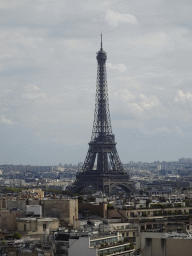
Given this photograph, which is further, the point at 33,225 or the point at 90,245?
the point at 33,225

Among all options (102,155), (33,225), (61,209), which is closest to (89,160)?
(102,155)

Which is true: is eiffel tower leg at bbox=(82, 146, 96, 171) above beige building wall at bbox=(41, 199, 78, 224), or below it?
above

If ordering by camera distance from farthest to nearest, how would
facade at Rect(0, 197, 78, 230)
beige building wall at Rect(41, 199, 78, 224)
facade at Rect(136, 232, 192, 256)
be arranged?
1. beige building wall at Rect(41, 199, 78, 224)
2. facade at Rect(0, 197, 78, 230)
3. facade at Rect(136, 232, 192, 256)

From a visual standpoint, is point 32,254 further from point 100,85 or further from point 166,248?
point 100,85

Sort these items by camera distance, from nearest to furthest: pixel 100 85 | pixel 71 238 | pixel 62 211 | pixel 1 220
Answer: pixel 71 238 → pixel 1 220 → pixel 62 211 → pixel 100 85

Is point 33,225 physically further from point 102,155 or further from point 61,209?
point 102,155

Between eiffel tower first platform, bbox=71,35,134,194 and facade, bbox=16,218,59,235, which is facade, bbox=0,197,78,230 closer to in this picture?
facade, bbox=16,218,59,235

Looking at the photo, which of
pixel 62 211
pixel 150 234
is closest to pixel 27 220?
pixel 62 211

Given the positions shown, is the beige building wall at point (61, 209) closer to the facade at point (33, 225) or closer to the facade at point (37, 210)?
the facade at point (37, 210)

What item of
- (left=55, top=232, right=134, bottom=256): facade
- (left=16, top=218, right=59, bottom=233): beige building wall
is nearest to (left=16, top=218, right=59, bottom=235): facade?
(left=16, top=218, right=59, bottom=233): beige building wall
